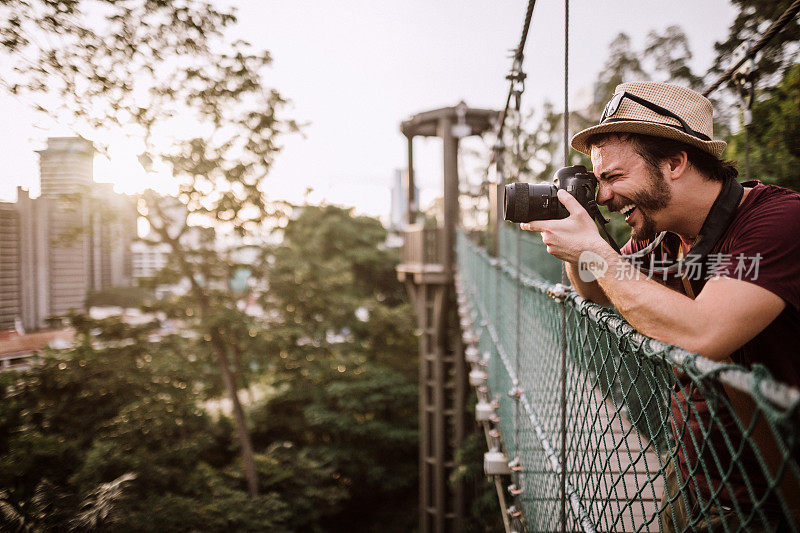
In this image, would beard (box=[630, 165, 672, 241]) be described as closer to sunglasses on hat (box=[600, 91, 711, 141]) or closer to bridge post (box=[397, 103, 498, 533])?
sunglasses on hat (box=[600, 91, 711, 141])

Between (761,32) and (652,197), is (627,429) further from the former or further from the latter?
(761,32)

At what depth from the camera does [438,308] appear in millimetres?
8781

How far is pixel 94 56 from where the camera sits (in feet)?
17.7

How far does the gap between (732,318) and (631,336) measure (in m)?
0.17

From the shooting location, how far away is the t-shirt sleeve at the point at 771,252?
2.68ft

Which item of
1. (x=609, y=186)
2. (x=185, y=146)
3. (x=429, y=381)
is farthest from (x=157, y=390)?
(x=609, y=186)

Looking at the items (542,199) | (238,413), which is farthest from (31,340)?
(542,199)

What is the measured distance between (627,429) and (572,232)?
1.27 meters

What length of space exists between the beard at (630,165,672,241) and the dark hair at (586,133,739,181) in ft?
0.09

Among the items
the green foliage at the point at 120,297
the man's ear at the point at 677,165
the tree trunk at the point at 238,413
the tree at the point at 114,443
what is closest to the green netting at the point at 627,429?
the man's ear at the point at 677,165

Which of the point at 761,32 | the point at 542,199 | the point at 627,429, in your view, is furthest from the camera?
the point at 761,32

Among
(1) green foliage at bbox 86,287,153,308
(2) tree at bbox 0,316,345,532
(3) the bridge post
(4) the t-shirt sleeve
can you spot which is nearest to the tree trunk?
(2) tree at bbox 0,316,345,532

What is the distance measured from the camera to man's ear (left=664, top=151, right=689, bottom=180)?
1071 millimetres

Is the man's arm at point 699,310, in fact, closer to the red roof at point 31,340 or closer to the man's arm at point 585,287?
the man's arm at point 585,287
